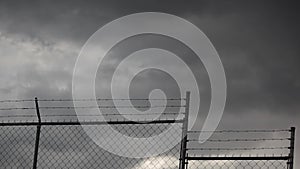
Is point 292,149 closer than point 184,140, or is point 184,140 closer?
point 292,149

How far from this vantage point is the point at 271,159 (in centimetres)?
938

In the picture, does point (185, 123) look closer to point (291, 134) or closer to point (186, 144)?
point (186, 144)

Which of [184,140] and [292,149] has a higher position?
[184,140]

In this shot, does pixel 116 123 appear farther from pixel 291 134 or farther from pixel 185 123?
pixel 291 134

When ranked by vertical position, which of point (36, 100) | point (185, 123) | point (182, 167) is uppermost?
point (36, 100)

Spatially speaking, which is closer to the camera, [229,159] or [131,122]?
[229,159]

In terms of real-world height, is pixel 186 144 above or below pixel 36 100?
below

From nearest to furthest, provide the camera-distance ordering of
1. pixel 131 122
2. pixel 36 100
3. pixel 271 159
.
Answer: pixel 271 159
pixel 131 122
pixel 36 100

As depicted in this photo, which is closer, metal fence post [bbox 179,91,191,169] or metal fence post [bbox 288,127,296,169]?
metal fence post [bbox 288,127,296,169]

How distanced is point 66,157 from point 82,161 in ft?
1.14

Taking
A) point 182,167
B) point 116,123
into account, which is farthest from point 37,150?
point 182,167

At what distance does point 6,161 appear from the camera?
10984 mm

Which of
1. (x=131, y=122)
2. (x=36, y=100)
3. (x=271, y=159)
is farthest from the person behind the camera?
(x=36, y=100)

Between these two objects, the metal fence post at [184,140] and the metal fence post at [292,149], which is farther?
the metal fence post at [184,140]
